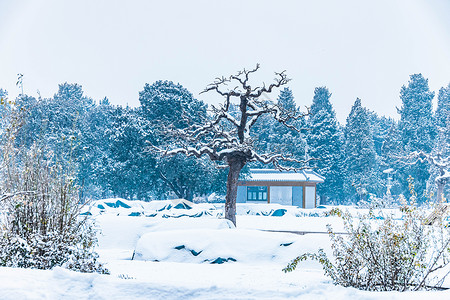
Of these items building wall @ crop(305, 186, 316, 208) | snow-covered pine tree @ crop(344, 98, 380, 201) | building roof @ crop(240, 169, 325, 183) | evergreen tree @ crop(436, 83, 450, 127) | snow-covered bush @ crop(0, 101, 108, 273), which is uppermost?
evergreen tree @ crop(436, 83, 450, 127)

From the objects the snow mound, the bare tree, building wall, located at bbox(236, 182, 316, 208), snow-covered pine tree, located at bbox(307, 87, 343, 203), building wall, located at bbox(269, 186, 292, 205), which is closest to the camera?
the snow mound

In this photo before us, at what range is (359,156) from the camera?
47469mm

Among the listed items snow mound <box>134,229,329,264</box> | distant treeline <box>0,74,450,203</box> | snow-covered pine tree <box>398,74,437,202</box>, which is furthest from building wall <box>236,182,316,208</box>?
snow mound <box>134,229,329,264</box>

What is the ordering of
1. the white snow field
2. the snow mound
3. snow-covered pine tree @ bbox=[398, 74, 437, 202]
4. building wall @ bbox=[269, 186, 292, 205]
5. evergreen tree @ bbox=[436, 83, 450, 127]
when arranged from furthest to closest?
evergreen tree @ bbox=[436, 83, 450, 127], snow-covered pine tree @ bbox=[398, 74, 437, 202], building wall @ bbox=[269, 186, 292, 205], the snow mound, the white snow field

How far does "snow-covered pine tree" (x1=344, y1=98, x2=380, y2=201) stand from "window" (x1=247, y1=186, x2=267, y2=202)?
11.1 metres

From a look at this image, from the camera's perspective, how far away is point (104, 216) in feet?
41.2

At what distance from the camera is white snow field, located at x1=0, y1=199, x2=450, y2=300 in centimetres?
457

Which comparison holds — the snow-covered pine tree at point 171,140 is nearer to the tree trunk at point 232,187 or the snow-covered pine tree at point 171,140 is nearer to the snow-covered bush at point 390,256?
the tree trunk at point 232,187

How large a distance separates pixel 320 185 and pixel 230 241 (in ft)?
137

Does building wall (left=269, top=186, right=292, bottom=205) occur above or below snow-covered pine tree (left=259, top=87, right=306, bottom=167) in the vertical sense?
below

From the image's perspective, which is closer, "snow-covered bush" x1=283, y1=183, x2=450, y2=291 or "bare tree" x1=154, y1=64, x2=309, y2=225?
"snow-covered bush" x1=283, y1=183, x2=450, y2=291

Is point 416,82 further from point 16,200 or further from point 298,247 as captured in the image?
point 16,200

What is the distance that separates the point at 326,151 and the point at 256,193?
1290cm

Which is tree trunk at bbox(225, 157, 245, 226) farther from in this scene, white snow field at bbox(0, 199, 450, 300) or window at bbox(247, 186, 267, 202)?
window at bbox(247, 186, 267, 202)
